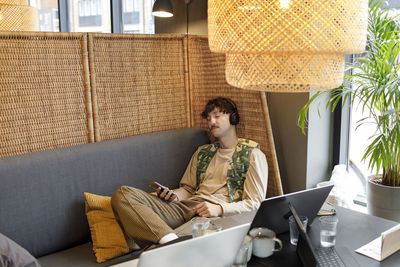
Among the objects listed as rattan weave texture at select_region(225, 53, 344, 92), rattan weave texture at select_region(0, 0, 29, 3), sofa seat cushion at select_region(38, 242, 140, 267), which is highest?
rattan weave texture at select_region(0, 0, 29, 3)

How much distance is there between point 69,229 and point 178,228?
63 centimetres

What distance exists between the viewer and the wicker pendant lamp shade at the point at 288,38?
4.19ft

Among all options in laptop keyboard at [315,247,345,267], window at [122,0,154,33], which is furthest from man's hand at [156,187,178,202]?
window at [122,0,154,33]

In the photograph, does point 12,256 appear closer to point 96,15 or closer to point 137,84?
point 137,84

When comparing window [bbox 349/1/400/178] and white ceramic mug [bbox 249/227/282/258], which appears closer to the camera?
white ceramic mug [bbox 249/227/282/258]

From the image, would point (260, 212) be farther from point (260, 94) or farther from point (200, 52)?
point (200, 52)

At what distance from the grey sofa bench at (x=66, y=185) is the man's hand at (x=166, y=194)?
0.27 meters

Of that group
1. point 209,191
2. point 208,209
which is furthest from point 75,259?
point 209,191

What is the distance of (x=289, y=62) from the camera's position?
4.46 feet

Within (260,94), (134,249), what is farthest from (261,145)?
(134,249)

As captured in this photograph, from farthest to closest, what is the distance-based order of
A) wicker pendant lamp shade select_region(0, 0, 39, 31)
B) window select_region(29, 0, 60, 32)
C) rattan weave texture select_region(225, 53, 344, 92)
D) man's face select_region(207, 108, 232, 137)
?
window select_region(29, 0, 60, 32) < wicker pendant lamp shade select_region(0, 0, 39, 31) < man's face select_region(207, 108, 232, 137) < rattan weave texture select_region(225, 53, 344, 92)

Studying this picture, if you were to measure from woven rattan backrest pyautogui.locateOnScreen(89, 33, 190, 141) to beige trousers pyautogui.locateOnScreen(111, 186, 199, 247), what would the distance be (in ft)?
1.83

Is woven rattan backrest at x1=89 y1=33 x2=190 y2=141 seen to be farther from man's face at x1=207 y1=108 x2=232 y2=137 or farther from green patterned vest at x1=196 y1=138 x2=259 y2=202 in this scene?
green patterned vest at x1=196 y1=138 x2=259 y2=202

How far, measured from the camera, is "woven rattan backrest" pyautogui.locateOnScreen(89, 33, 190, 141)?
276 cm
